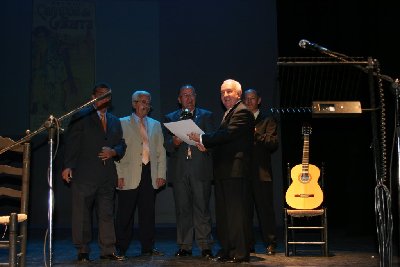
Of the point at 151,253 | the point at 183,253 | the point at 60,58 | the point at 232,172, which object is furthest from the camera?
the point at 60,58

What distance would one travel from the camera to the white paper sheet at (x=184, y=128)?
174 inches

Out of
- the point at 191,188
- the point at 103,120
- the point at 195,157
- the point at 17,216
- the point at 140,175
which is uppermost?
the point at 103,120

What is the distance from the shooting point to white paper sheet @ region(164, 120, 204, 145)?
441 cm

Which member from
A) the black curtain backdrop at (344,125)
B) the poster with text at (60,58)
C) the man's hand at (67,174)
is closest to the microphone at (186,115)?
the man's hand at (67,174)

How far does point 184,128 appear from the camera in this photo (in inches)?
177

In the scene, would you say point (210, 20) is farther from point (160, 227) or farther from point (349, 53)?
point (160, 227)

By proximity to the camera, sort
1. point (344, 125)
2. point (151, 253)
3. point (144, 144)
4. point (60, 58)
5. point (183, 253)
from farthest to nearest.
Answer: point (60, 58)
point (344, 125)
point (144, 144)
point (151, 253)
point (183, 253)

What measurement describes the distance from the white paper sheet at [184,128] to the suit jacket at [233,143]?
0.36ft

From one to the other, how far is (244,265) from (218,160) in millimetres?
894

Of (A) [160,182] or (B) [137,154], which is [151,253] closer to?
(A) [160,182]

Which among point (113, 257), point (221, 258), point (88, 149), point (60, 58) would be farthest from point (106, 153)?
point (60, 58)

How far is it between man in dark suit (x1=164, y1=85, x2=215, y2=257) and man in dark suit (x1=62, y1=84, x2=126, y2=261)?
552mm

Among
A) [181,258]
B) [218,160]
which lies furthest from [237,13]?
[181,258]

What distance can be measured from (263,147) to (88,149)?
1678 mm
